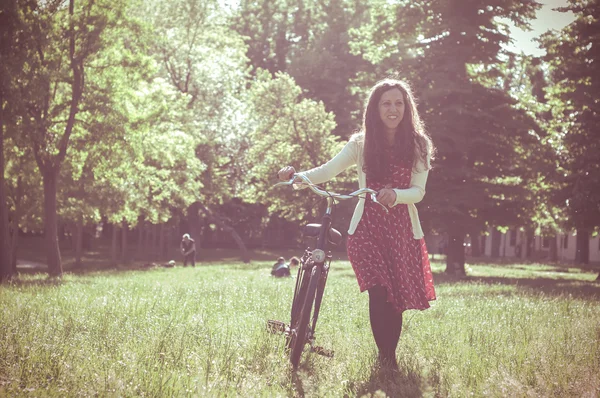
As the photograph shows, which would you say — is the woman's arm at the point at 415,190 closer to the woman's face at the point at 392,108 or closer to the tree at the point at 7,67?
the woman's face at the point at 392,108

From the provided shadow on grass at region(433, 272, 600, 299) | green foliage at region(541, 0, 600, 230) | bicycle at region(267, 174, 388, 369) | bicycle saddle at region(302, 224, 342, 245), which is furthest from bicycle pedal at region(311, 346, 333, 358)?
green foliage at region(541, 0, 600, 230)

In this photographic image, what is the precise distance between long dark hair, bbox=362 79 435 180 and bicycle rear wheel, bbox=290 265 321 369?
98 cm

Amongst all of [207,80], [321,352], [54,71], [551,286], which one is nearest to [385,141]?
[321,352]

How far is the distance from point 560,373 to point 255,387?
230 centimetres

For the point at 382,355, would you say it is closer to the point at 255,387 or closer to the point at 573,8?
the point at 255,387

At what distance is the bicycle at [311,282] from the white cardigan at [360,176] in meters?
0.17

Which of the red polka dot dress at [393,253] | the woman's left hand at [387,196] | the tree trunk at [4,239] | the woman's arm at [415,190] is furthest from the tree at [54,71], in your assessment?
the woman's left hand at [387,196]

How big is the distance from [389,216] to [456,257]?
17.9m

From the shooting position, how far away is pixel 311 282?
205 inches

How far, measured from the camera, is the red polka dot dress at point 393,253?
5316 mm

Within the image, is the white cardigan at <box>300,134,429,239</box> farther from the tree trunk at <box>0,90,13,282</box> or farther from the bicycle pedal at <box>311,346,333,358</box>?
the tree trunk at <box>0,90,13,282</box>

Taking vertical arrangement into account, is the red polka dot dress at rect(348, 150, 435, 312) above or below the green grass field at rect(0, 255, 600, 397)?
above

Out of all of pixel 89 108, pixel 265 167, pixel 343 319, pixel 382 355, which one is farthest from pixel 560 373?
pixel 265 167

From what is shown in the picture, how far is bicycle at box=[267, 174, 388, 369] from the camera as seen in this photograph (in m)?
5.11
